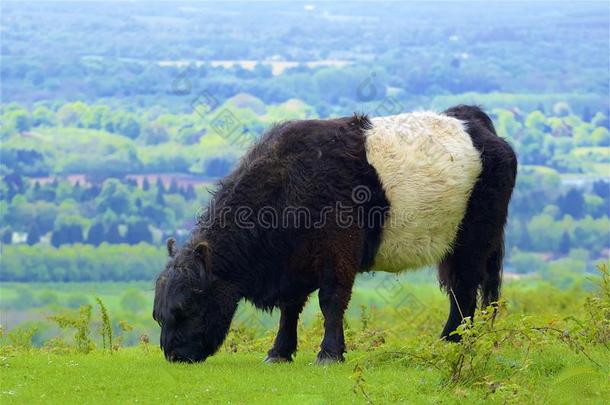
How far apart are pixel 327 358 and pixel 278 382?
1.51 metres

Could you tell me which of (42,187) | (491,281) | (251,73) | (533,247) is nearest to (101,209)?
(42,187)

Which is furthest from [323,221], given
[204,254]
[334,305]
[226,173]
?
[226,173]

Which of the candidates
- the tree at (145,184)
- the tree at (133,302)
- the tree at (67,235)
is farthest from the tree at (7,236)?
the tree at (133,302)

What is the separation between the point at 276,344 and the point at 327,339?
2.58 ft

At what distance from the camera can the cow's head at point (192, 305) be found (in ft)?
42.4

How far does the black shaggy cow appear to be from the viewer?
43.1 feet

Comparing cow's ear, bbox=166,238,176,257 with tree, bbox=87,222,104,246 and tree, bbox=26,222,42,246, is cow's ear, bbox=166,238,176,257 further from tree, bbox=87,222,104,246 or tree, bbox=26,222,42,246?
tree, bbox=26,222,42,246

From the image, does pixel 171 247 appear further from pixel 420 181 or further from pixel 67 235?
pixel 67 235

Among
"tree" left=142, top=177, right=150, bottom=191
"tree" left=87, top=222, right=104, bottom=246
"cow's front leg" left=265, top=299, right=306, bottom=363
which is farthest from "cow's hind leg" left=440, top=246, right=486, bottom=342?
"tree" left=142, top=177, right=150, bottom=191

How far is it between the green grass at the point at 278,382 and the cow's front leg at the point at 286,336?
19 cm

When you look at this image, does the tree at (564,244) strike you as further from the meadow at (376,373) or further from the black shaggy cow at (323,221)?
the meadow at (376,373)

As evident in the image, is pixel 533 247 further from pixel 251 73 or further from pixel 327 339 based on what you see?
pixel 327 339

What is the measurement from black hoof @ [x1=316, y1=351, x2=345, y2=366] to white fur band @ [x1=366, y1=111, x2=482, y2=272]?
1418 millimetres

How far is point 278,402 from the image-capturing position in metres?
10.7
